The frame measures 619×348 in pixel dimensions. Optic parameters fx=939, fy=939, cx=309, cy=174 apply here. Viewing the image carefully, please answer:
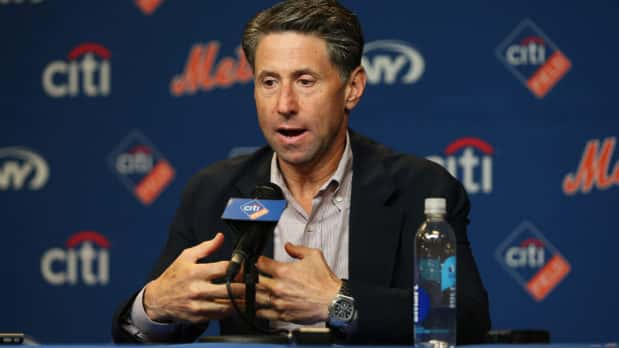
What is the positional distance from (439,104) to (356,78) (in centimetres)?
119

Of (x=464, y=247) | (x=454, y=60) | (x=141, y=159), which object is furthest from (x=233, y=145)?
(x=464, y=247)

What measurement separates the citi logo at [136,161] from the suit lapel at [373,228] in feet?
5.20

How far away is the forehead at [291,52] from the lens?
8.00 feet

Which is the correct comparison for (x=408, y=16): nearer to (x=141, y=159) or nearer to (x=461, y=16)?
(x=461, y=16)

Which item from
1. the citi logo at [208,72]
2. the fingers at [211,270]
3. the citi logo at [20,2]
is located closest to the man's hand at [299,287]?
the fingers at [211,270]

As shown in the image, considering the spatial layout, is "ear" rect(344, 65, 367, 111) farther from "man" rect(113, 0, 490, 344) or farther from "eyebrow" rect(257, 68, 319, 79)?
"eyebrow" rect(257, 68, 319, 79)

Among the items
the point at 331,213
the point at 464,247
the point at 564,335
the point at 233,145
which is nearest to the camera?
the point at 464,247

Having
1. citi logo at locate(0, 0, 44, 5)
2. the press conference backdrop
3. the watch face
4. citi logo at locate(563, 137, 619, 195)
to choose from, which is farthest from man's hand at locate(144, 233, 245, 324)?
citi logo at locate(0, 0, 44, 5)

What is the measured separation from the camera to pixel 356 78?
2.64 metres

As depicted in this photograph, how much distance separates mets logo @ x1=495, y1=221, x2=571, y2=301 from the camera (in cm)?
364

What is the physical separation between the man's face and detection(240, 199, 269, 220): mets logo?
538 millimetres

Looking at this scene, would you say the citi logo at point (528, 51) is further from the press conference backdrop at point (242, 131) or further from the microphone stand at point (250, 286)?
the microphone stand at point (250, 286)

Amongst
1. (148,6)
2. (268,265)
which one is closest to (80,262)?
(148,6)

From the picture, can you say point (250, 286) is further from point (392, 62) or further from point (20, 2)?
point (20, 2)
